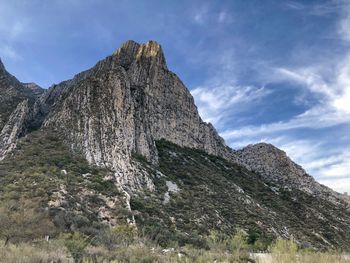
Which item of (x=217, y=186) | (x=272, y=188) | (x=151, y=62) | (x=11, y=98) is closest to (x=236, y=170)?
(x=272, y=188)

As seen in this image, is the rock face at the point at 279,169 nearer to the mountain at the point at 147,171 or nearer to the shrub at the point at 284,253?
the mountain at the point at 147,171

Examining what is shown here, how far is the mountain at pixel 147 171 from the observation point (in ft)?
105

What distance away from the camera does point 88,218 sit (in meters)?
28.4

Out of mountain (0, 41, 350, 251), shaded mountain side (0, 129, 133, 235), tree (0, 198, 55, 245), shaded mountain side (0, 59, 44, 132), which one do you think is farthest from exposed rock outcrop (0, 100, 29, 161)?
tree (0, 198, 55, 245)

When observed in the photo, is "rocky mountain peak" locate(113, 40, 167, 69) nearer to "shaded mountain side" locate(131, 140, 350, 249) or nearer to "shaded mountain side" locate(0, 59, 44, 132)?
"shaded mountain side" locate(0, 59, 44, 132)

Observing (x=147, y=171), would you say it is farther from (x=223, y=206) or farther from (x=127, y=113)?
(x=223, y=206)

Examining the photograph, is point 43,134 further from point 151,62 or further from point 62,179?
point 151,62

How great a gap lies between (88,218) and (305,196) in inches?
1936

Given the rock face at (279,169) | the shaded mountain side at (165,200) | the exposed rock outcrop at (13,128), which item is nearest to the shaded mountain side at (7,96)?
the exposed rock outcrop at (13,128)

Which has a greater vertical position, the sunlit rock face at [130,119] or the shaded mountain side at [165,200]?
the sunlit rock face at [130,119]

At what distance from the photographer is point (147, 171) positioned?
4644 centimetres

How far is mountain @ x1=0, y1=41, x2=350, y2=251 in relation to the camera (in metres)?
32.0

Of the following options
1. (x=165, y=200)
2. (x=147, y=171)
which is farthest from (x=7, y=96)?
(x=165, y=200)

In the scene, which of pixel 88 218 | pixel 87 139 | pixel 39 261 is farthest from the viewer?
pixel 87 139
